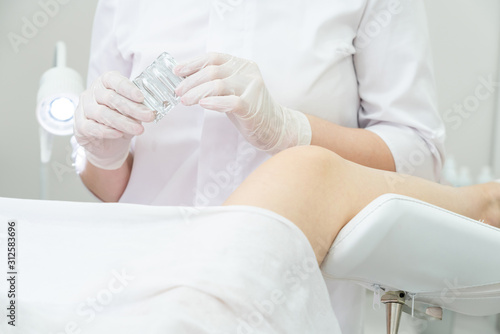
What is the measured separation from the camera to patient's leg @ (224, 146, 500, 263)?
76cm

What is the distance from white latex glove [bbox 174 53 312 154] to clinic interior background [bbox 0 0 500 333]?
1.55m

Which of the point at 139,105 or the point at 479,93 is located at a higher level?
the point at 139,105

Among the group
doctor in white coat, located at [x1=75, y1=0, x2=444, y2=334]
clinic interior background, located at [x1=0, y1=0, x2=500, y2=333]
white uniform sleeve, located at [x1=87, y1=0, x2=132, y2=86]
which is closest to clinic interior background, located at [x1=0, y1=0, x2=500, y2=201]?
clinic interior background, located at [x1=0, y1=0, x2=500, y2=333]

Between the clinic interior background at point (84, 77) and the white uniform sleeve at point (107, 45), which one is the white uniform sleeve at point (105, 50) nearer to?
the white uniform sleeve at point (107, 45)

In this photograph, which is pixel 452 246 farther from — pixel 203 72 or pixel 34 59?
pixel 34 59

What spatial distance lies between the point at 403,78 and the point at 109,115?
0.65 m

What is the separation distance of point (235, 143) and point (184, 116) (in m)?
0.14

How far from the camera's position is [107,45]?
4.85 feet

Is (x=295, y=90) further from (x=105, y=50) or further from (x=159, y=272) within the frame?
(x=159, y=272)

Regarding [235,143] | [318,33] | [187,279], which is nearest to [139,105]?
[235,143]

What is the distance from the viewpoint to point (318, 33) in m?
1.27

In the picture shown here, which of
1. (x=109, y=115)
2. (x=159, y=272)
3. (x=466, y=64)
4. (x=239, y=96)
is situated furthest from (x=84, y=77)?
(x=159, y=272)

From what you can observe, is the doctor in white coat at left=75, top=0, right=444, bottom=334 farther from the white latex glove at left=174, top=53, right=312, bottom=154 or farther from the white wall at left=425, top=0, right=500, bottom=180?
the white wall at left=425, top=0, right=500, bottom=180

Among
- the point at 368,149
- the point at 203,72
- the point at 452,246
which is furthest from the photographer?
the point at 368,149
